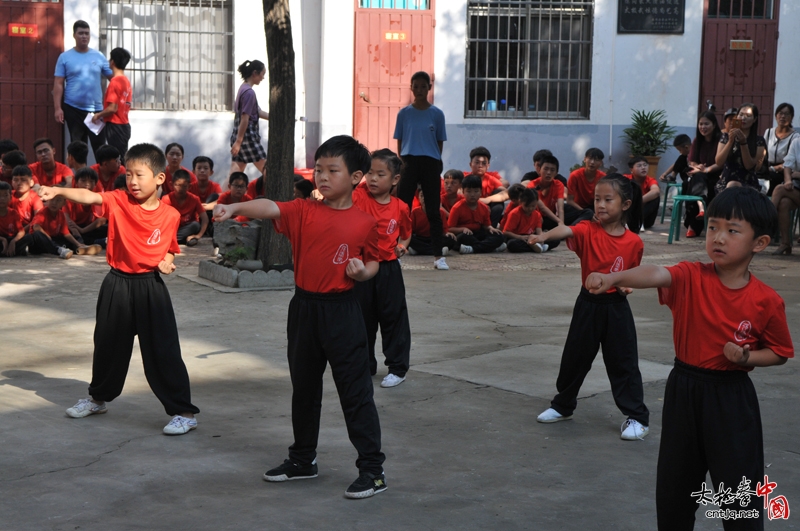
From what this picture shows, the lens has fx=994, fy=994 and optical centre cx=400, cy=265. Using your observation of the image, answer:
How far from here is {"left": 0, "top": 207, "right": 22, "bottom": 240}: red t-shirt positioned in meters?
9.85

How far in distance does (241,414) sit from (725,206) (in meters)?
2.75

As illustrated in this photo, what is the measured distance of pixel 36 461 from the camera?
415 cm

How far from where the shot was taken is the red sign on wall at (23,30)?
43.9ft

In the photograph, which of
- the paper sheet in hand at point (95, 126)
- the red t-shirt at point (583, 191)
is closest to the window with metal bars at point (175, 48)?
the paper sheet in hand at point (95, 126)

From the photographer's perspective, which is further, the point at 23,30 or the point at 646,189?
the point at 23,30

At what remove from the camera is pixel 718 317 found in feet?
10.3

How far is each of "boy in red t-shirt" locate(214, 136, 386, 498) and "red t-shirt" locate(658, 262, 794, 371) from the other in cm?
127

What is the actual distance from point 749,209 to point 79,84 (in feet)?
37.4

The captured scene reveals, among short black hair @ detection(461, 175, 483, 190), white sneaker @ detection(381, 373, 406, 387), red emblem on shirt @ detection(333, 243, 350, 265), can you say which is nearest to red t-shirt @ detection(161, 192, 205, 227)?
short black hair @ detection(461, 175, 483, 190)

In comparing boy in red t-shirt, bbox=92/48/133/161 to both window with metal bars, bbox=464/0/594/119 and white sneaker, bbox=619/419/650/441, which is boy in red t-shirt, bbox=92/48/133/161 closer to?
window with metal bars, bbox=464/0/594/119

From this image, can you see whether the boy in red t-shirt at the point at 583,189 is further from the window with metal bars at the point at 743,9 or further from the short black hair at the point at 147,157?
the short black hair at the point at 147,157

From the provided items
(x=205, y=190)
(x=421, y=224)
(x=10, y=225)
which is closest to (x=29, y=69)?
(x=205, y=190)

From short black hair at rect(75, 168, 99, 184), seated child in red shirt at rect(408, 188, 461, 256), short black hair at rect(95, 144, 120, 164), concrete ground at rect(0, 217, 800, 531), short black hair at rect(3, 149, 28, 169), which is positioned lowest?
concrete ground at rect(0, 217, 800, 531)

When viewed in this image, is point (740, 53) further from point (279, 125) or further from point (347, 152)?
point (347, 152)
